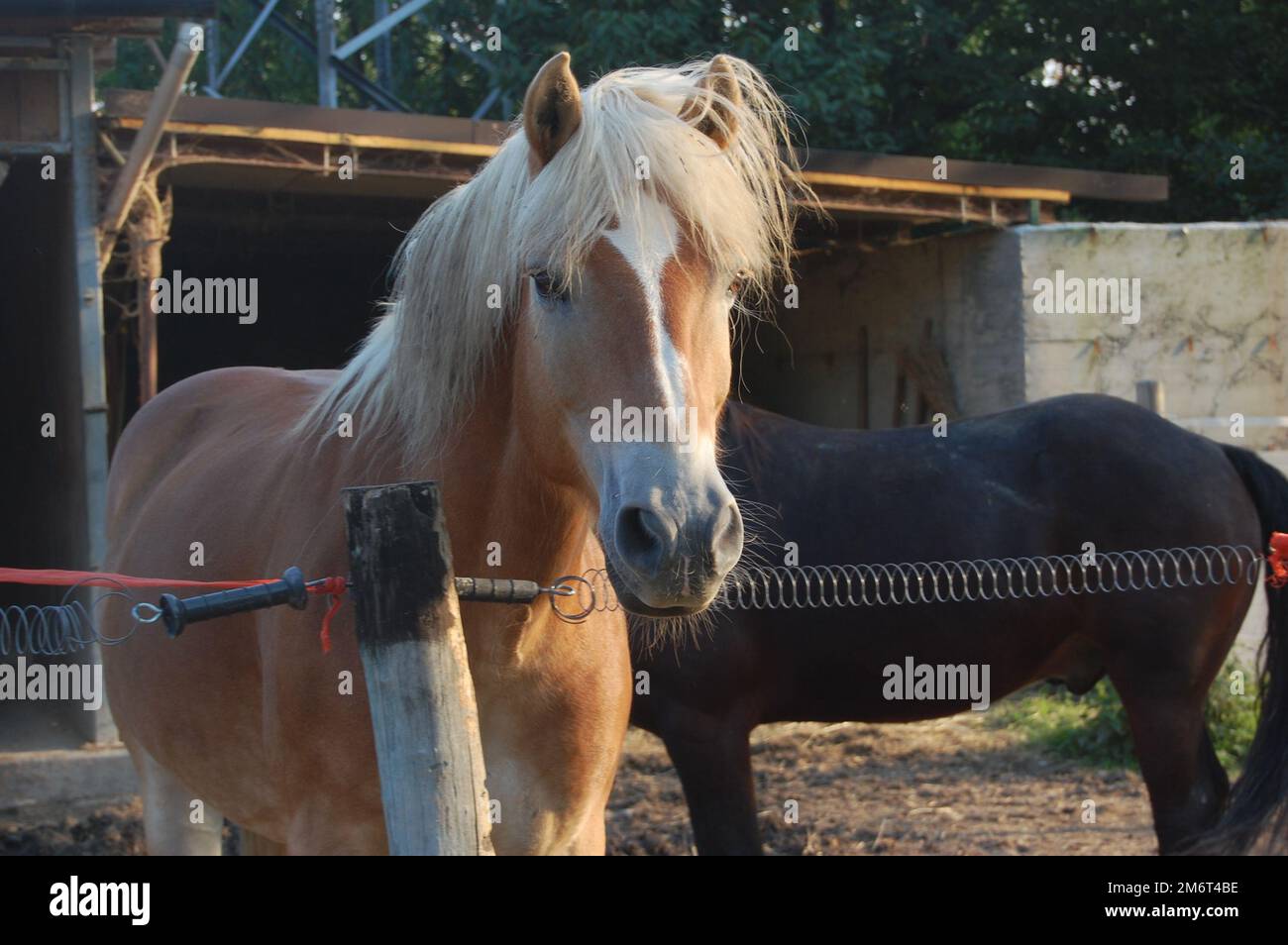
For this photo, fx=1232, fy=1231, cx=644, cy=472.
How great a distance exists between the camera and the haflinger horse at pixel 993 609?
411 cm

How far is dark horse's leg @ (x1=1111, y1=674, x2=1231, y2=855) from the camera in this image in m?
4.10

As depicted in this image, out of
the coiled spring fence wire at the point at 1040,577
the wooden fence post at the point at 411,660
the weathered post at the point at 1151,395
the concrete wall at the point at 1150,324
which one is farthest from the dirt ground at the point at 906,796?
the wooden fence post at the point at 411,660

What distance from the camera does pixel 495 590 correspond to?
1.97 meters

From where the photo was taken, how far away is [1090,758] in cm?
649

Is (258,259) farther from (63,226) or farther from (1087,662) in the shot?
(1087,662)

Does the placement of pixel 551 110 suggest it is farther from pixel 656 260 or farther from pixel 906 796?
pixel 906 796

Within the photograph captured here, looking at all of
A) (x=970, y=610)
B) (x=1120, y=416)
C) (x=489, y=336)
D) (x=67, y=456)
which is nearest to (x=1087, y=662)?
(x=970, y=610)

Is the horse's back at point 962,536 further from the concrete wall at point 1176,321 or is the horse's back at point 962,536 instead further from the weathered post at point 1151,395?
the concrete wall at point 1176,321

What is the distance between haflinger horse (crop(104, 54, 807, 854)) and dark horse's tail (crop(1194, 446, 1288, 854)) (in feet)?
5.65

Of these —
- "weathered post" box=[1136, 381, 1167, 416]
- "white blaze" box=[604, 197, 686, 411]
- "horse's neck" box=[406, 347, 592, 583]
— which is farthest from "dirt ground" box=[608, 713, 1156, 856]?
"white blaze" box=[604, 197, 686, 411]

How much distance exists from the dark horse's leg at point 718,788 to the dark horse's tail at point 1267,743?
4.65 ft

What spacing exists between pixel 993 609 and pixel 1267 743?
934mm

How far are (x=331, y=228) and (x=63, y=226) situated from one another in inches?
155

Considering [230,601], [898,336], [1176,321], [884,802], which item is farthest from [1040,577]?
[898,336]
